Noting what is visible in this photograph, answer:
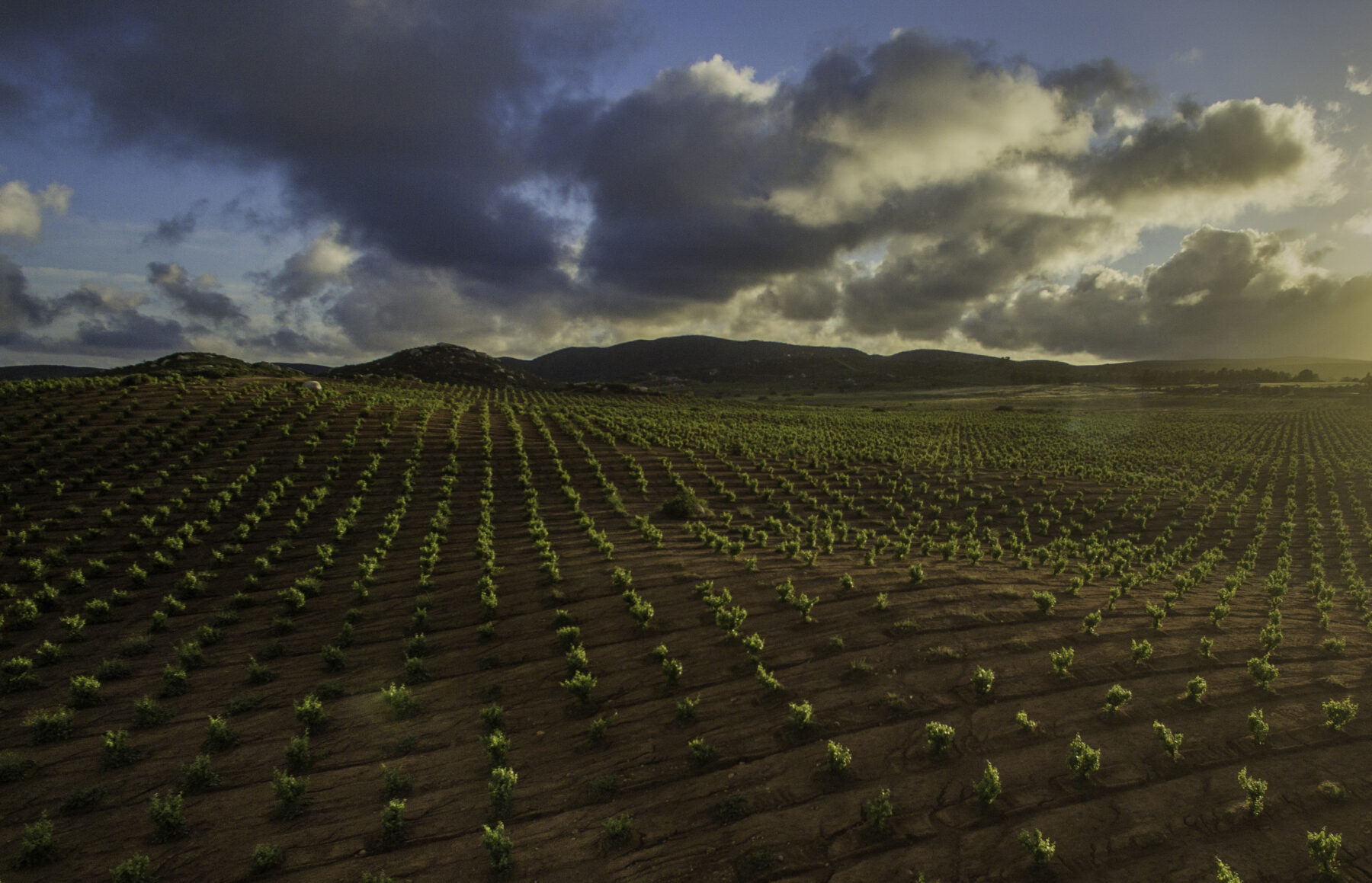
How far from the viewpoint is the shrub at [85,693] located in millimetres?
11430

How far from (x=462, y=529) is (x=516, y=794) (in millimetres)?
14407

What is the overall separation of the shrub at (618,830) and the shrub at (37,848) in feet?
25.5

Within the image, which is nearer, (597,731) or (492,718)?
(597,731)

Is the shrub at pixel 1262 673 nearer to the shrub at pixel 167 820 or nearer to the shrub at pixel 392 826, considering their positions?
the shrub at pixel 392 826

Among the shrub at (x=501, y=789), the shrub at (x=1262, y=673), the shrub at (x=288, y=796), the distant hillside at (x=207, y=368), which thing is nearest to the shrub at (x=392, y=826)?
the shrub at (x=501, y=789)

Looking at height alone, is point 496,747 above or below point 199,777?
above

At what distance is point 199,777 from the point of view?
9219mm

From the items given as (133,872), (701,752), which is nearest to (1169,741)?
(701,752)

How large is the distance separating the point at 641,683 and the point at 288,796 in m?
6.07

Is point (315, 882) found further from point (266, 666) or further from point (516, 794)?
point (266, 666)

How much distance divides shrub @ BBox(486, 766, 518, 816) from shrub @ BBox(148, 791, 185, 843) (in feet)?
14.5

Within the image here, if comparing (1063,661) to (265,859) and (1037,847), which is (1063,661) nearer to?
(1037,847)

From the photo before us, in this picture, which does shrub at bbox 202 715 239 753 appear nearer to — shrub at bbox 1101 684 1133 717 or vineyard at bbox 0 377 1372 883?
vineyard at bbox 0 377 1372 883

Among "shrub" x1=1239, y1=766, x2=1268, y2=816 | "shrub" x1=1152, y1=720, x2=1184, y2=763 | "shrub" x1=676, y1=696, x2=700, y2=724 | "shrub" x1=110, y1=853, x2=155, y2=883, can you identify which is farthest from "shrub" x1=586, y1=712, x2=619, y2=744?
"shrub" x1=1239, y1=766, x2=1268, y2=816
